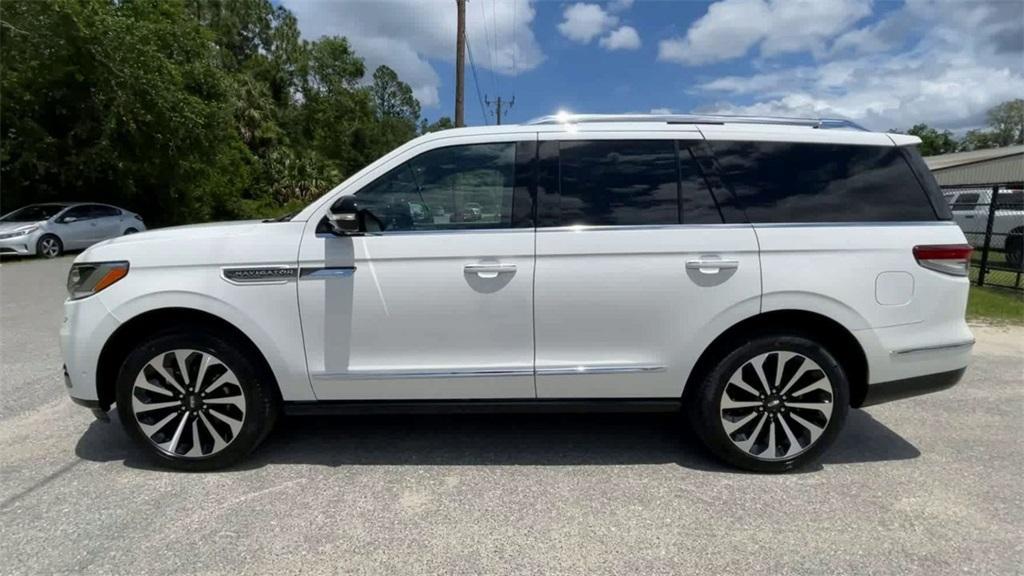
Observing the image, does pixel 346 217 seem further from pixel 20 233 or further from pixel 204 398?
pixel 20 233

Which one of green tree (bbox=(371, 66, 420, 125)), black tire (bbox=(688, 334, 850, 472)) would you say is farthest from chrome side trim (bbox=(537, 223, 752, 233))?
green tree (bbox=(371, 66, 420, 125))

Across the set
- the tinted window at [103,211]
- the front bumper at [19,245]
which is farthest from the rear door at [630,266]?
the tinted window at [103,211]

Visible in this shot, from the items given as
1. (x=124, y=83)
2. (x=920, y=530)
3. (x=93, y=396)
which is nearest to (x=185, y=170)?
(x=124, y=83)

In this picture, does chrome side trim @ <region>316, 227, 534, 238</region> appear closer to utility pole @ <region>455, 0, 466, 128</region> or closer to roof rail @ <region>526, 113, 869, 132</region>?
roof rail @ <region>526, 113, 869, 132</region>

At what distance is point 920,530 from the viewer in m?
2.90

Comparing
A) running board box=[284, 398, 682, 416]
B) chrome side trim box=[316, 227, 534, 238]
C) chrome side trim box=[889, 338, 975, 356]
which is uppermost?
chrome side trim box=[316, 227, 534, 238]

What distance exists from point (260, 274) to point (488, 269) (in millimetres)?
1258

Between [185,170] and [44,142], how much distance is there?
3963 mm

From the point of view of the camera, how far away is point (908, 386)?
348 cm

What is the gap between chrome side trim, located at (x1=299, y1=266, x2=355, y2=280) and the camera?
3328 millimetres

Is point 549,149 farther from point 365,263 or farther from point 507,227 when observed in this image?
point 365,263

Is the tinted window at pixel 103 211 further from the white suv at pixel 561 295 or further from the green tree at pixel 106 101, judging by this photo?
the white suv at pixel 561 295

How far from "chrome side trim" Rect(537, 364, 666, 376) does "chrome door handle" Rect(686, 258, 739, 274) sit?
59cm

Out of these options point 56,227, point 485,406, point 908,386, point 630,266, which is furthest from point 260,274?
point 56,227
